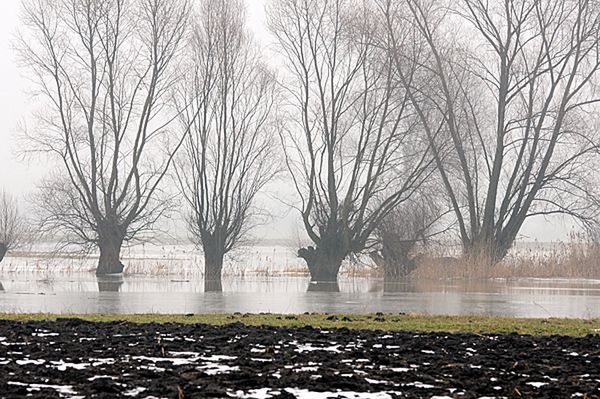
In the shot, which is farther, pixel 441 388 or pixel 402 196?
pixel 402 196

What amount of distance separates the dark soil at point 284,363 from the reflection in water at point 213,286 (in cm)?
1501

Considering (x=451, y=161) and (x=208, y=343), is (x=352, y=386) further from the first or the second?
(x=451, y=161)

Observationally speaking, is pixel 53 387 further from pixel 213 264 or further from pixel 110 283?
pixel 213 264

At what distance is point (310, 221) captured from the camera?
3378 centimetres

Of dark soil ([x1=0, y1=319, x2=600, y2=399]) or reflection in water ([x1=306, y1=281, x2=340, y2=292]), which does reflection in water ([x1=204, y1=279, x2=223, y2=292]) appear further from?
dark soil ([x1=0, y1=319, x2=600, y2=399])

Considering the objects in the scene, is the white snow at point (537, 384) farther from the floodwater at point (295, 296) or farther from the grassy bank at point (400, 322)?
the floodwater at point (295, 296)

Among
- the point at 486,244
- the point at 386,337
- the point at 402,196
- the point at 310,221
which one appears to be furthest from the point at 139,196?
the point at 386,337

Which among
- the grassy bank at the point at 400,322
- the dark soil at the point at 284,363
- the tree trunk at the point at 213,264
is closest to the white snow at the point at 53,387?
the dark soil at the point at 284,363

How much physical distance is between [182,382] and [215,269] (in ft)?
92.6

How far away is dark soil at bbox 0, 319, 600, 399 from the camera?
700cm

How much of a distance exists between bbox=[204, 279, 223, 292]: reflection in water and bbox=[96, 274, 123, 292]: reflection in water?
273 cm

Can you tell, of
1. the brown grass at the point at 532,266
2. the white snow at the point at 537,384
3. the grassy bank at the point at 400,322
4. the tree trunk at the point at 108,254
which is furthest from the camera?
the tree trunk at the point at 108,254

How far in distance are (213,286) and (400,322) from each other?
16.0m

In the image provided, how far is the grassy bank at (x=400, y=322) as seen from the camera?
1271 cm
